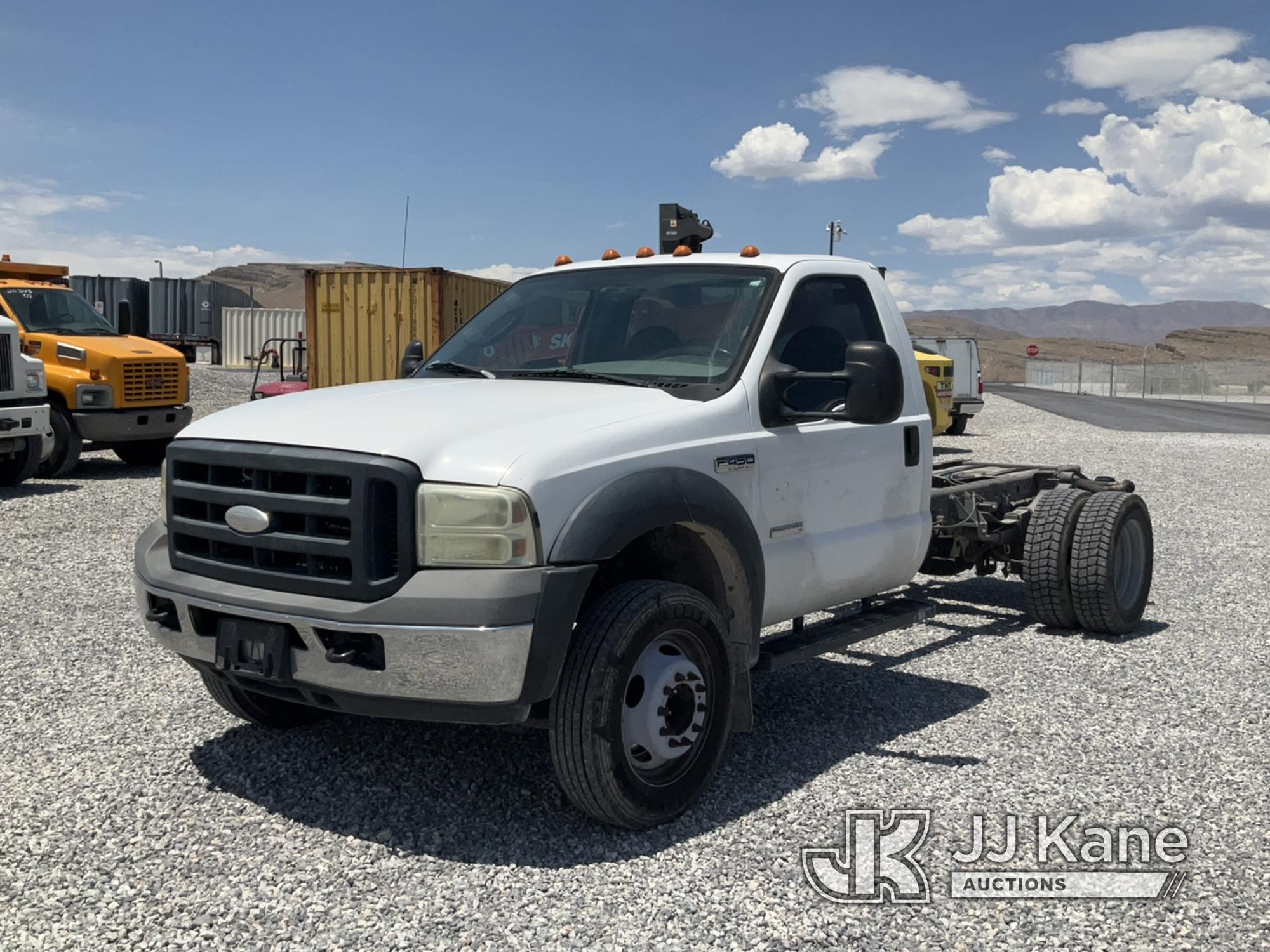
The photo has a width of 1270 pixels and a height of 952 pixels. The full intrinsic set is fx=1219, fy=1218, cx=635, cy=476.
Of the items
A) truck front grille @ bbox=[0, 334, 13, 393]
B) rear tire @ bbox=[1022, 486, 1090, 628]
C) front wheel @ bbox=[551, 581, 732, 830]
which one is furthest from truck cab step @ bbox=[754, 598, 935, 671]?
truck front grille @ bbox=[0, 334, 13, 393]

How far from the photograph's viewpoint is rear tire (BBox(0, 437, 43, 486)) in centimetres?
1327

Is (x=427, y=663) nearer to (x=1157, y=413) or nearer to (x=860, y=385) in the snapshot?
(x=860, y=385)

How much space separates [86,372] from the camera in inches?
585

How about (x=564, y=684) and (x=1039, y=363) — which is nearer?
(x=564, y=684)

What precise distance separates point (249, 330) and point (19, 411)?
35.0 metres

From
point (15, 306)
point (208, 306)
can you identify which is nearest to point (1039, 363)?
point (208, 306)

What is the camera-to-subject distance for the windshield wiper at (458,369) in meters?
5.11

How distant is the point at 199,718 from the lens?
535cm

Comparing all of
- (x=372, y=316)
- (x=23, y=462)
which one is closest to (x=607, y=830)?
(x=23, y=462)

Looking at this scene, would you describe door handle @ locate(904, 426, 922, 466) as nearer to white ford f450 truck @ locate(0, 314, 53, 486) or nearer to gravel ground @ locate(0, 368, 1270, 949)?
gravel ground @ locate(0, 368, 1270, 949)

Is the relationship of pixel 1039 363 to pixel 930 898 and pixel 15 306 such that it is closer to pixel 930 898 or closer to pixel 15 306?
pixel 15 306

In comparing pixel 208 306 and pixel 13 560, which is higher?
pixel 208 306

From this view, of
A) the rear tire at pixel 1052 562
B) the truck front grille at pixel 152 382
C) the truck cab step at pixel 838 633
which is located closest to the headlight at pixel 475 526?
the truck cab step at pixel 838 633

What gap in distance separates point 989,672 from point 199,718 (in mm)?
3867
